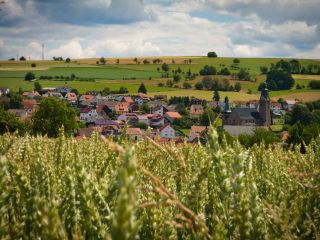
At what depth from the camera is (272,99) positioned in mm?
183875

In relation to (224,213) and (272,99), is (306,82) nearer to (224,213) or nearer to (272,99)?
(272,99)

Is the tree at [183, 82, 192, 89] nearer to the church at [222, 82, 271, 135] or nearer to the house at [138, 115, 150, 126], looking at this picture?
the church at [222, 82, 271, 135]

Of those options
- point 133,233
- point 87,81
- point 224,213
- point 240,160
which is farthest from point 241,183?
point 87,81

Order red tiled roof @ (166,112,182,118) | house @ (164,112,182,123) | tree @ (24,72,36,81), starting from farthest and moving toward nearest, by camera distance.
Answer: tree @ (24,72,36,81) → red tiled roof @ (166,112,182,118) → house @ (164,112,182,123)

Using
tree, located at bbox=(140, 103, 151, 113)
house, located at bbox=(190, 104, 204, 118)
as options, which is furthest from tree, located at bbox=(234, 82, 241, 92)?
tree, located at bbox=(140, 103, 151, 113)

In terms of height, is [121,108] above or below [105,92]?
below

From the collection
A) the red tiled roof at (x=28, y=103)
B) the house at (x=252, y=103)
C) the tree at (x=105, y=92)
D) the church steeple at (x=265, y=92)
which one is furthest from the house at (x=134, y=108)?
the church steeple at (x=265, y=92)

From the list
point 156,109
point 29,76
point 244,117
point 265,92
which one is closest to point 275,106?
point 244,117

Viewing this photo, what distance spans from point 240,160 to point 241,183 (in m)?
0.15

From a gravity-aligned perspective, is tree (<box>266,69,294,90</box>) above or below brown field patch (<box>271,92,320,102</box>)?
above

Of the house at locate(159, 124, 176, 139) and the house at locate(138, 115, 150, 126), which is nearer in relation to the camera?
the house at locate(159, 124, 176, 139)

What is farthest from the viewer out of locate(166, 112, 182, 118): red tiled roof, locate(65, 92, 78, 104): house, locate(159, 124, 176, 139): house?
locate(65, 92, 78, 104): house

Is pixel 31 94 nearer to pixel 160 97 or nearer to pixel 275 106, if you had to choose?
pixel 160 97

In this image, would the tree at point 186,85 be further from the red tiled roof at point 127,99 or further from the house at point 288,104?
the house at point 288,104
